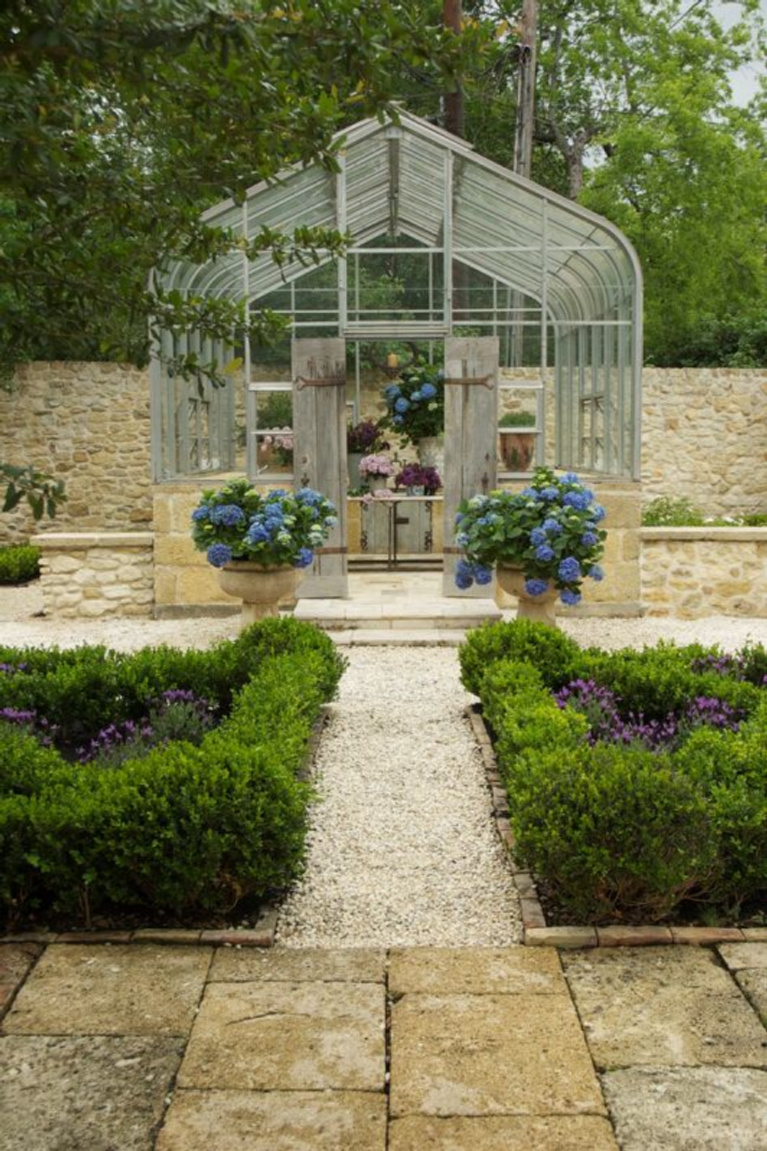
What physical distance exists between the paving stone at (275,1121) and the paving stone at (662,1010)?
2.18 feet

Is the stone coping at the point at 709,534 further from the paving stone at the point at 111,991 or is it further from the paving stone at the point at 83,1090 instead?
the paving stone at the point at 83,1090

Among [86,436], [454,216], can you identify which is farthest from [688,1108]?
[86,436]

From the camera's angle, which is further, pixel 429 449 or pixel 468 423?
pixel 429 449

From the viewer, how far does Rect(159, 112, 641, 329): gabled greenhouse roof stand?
10.4m

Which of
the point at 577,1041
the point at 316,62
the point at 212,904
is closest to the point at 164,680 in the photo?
the point at 212,904

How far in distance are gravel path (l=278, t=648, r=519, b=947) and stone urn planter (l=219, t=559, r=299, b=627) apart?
1232 millimetres

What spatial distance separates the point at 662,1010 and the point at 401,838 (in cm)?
182

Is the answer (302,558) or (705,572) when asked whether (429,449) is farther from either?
(302,558)

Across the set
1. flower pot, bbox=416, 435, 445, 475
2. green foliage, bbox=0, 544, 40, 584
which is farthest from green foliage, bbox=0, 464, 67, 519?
green foliage, bbox=0, 544, 40, 584

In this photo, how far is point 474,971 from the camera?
152 inches

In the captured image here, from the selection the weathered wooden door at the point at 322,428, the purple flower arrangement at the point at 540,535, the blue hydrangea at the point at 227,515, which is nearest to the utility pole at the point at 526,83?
the weathered wooden door at the point at 322,428

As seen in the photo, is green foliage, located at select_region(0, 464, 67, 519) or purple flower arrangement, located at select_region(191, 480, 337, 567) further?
purple flower arrangement, located at select_region(191, 480, 337, 567)

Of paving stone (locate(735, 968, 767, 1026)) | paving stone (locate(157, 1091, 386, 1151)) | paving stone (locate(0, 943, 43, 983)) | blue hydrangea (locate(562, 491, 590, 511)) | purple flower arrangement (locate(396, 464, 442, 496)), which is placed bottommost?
paving stone (locate(157, 1091, 386, 1151))

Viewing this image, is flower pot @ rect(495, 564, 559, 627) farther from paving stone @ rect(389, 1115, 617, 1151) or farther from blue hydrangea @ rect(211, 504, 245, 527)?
paving stone @ rect(389, 1115, 617, 1151)
